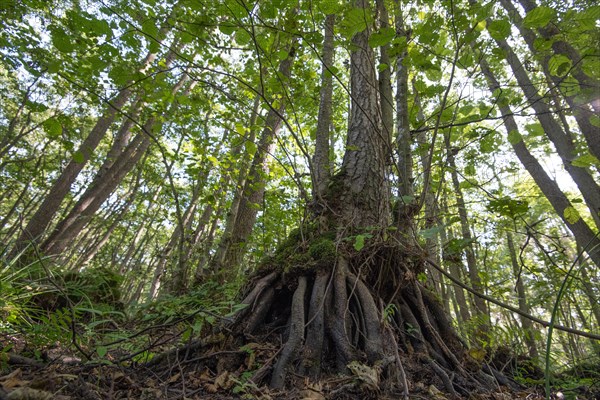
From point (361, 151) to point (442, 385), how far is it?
2.49m

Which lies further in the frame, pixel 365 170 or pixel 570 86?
pixel 365 170

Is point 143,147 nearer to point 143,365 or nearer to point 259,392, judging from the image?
point 143,365

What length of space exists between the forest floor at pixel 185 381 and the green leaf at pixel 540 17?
2.57 m

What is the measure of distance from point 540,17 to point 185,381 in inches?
138

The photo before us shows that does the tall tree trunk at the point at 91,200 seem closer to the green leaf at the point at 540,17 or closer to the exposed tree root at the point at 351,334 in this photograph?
the exposed tree root at the point at 351,334

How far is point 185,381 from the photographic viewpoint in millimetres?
1970

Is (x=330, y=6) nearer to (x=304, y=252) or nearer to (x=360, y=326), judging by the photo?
(x=304, y=252)

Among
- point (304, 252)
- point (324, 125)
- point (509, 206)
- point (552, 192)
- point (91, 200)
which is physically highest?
point (552, 192)

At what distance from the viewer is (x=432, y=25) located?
7.75 ft

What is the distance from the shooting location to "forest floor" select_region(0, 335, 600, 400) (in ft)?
5.46

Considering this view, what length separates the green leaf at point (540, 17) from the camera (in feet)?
6.33

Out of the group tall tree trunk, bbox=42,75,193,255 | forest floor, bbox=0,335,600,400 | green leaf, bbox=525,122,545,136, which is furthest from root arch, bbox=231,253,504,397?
tall tree trunk, bbox=42,75,193,255

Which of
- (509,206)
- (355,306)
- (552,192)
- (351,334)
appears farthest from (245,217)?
(552,192)

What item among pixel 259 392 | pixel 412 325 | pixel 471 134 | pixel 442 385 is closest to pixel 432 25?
pixel 471 134
